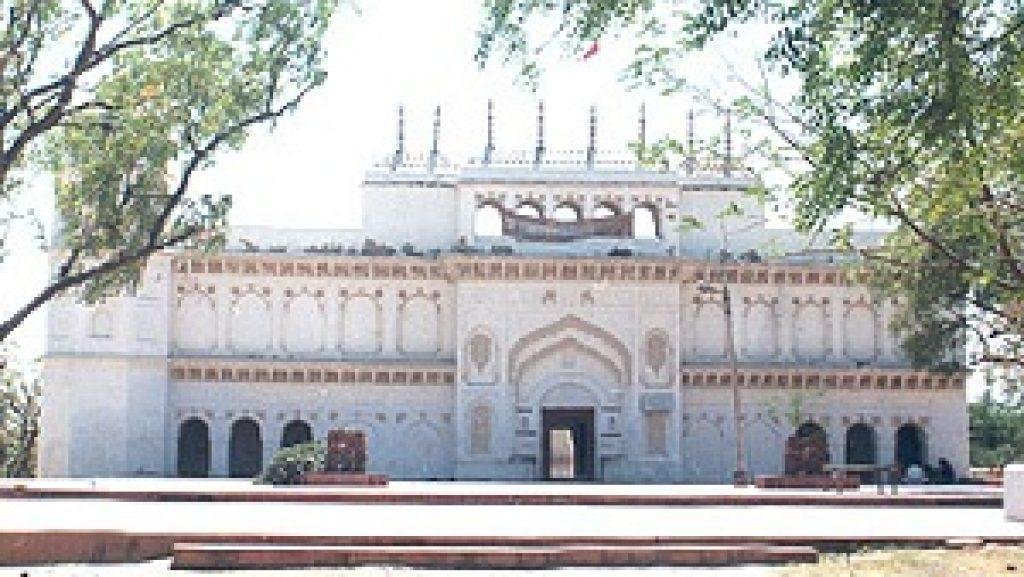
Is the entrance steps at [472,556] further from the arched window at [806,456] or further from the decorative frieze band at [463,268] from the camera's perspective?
the decorative frieze band at [463,268]

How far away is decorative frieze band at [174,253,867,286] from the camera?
4231cm

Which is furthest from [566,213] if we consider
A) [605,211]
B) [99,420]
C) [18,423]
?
[18,423]

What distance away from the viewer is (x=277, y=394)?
42344mm

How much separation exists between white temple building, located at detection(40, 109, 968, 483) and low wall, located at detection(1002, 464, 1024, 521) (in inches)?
806

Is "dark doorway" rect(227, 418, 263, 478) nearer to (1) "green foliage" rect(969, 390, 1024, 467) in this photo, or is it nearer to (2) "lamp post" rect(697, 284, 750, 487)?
(2) "lamp post" rect(697, 284, 750, 487)

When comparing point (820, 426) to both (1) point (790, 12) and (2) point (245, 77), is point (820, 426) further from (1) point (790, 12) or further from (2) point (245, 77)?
(1) point (790, 12)

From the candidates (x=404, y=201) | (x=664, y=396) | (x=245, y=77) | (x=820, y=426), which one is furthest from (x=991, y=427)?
(x=245, y=77)

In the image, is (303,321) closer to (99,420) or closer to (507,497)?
(99,420)

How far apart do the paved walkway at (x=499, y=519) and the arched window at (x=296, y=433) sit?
55.1 feet

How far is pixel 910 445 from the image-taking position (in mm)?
43844

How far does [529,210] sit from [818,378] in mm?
10216

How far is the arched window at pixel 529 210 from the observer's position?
4334 cm

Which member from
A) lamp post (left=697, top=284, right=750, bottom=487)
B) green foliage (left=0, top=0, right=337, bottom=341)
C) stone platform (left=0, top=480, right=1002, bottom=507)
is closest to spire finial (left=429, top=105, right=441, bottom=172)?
lamp post (left=697, top=284, right=750, bottom=487)

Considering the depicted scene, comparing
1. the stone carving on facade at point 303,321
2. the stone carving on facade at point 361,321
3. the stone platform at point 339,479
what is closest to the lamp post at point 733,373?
the stone carving on facade at point 361,321
